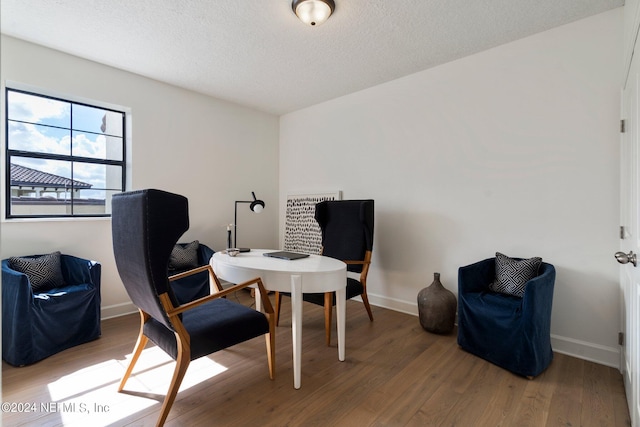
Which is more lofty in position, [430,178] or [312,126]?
[312,126]

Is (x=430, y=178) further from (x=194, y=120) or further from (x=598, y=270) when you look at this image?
(x=194, y=120)

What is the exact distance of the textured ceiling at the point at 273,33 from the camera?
2455mm

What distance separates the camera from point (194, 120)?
4.06 meters

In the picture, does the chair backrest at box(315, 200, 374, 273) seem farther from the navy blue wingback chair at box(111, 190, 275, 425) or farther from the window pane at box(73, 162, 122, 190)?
the window pane at box(73, 162, 122, 190)

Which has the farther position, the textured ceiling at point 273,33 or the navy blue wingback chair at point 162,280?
the textured ceiling at point 273,33

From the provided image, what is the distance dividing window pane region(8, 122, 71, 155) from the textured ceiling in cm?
75

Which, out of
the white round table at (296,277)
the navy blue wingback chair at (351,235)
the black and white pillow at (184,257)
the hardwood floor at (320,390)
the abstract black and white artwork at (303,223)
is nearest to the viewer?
the hardwood floor at (320,390)

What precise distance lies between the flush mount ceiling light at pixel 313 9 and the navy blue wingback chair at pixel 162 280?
1.60 m

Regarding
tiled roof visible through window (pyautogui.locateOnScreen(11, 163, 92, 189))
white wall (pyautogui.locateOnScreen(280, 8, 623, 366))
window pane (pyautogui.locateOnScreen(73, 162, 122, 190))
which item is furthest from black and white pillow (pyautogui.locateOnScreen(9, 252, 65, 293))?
white wall (pyautogui.locateOnScreen(280, 8, 623, 366))

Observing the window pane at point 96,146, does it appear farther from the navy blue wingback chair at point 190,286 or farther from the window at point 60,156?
the navy blue wingback chair at point 190,286

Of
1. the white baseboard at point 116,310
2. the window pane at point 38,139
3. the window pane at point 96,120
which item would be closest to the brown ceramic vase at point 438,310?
the white baseboard at point 116,310

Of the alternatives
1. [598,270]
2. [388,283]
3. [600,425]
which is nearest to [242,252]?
[388,283]

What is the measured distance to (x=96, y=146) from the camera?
11.4ft

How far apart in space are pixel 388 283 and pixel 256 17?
286 cm
